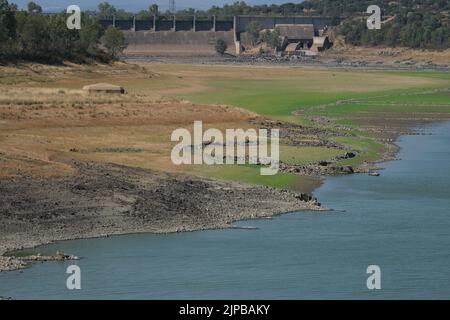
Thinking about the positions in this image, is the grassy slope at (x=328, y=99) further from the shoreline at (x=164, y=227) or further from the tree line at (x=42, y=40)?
the tree line at (x=42, y=40)

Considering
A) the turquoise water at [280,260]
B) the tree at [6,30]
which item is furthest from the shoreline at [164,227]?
the tree at [6,30]

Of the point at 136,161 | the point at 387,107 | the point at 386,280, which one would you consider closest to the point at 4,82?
the point at 387,107

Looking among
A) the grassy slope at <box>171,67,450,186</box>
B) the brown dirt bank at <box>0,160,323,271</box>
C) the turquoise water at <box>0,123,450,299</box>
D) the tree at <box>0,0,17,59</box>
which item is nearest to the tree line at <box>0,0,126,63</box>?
the tree at <box>0,0,17,59</box>

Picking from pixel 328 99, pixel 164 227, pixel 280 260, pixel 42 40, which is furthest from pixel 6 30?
pixel 280 260

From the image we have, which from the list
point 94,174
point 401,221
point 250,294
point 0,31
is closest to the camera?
point 250,294

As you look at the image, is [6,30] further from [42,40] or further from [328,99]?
[328,99]

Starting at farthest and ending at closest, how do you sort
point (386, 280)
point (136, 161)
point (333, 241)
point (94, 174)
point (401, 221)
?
point (136, 161) < point (94, 174) < point (401, 221) < point (333, 241) < point (386, 280)

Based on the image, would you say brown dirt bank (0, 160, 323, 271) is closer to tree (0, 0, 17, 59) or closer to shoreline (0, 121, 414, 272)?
shoreline (0, 121, 414, 272)

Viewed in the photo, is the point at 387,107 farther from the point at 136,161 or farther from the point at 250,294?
the point at 250,294
